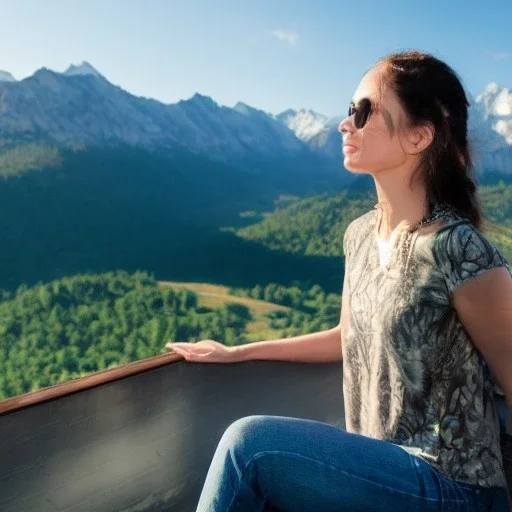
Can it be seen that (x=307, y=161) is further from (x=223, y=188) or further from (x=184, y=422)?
(x=184, y=422)

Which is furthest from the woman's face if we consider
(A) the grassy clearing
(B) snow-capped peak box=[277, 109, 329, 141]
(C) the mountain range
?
(B) snow-capped peak box=[277, 109, 329, 141]

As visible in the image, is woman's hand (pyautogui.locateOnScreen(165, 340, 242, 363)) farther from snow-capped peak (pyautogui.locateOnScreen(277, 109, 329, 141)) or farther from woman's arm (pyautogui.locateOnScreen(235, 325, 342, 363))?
snow-capped peak (pyautogui.locateOnScreen(277, 109, 329, 141))

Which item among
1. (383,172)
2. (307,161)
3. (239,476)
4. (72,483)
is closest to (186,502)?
(72,483)

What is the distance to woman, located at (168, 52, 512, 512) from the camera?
0.70 metres

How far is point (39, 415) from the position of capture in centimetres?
90

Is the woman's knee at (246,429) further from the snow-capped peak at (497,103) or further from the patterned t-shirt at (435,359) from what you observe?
the snow-capped peak at (497,103)

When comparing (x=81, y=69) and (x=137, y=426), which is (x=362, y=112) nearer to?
(x=137, y=426)

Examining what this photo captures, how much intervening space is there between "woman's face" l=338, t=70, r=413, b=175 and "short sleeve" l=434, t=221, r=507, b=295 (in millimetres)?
159

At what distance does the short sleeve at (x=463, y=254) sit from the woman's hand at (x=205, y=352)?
50 centimetres

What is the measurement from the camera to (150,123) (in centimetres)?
5959

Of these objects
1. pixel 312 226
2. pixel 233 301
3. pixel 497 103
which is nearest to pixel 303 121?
pixel 497 103

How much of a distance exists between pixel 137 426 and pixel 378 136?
0.63m

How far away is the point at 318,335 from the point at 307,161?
67552 millimetres

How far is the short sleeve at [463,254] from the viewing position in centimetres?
71
